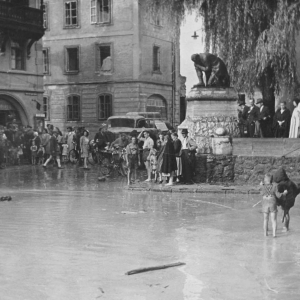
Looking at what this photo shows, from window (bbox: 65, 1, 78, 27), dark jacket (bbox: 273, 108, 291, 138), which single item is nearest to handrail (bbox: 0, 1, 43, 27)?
window (bbox: 65, 1, 78, 27)

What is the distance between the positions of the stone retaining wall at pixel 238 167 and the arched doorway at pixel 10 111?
21.1 m

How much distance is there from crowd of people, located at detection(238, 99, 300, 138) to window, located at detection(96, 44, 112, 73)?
86.9ft

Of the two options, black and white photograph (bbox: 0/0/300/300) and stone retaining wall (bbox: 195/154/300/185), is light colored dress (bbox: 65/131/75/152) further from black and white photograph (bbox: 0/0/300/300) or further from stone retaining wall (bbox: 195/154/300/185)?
stone retaining wall (bbox: 195/154/300/185)

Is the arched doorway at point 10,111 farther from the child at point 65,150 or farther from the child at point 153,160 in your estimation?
the child at point 153,160

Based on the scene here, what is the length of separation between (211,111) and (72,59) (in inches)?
1156

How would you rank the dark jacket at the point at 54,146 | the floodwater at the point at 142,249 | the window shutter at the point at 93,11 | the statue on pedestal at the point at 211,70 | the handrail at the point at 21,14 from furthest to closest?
the window shutter at the point at 93,11, the handrail at the point at 21,14, the dark jacket at the point at 54,146, the statue on pedestal at the point at 211,70, the floodwater at the point at 142,249

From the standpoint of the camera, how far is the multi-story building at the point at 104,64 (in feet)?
161

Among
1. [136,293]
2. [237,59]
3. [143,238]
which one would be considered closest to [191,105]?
[237,59]

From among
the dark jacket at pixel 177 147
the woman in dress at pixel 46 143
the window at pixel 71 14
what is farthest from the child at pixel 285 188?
the window at pixel 71 14

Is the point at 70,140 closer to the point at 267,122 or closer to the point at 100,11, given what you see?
the point at 267,122

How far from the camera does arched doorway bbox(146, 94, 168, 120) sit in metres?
50.0

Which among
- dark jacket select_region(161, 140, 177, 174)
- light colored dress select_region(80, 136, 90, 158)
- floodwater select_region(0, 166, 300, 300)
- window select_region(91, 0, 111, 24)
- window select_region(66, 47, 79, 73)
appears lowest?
floodwater select_region(0, 166, 300, 300)

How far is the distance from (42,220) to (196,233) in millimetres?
3134

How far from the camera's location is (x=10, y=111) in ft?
137
